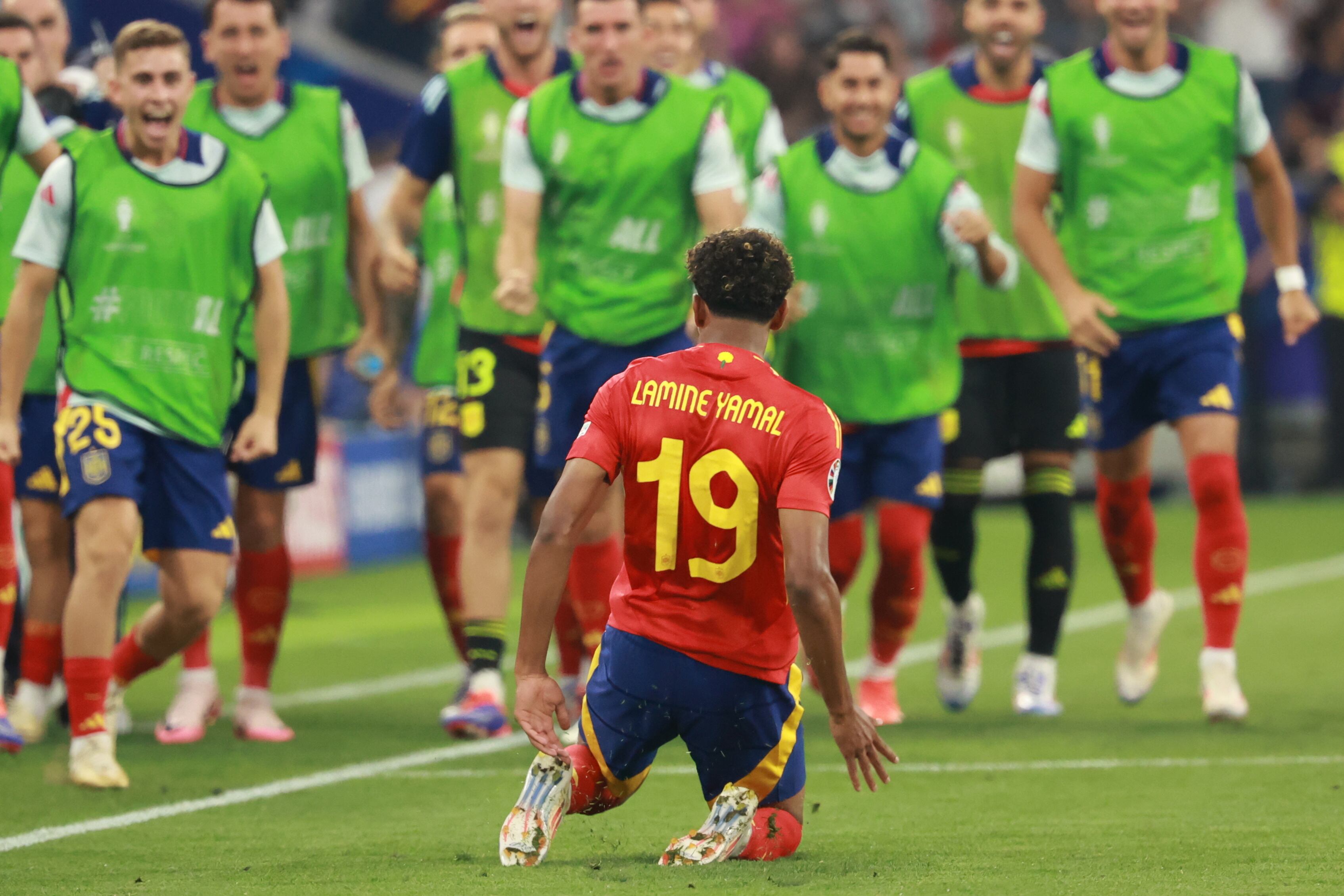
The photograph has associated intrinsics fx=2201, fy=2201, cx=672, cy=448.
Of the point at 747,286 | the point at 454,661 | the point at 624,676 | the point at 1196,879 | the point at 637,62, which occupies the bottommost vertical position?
the point at 454,661

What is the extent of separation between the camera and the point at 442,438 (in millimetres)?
8641

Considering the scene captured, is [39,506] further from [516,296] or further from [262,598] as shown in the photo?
[516,296]

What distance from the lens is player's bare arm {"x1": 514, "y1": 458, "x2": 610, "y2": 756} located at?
15.0 feet

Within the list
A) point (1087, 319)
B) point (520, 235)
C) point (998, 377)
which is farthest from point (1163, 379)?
point (520, 235)

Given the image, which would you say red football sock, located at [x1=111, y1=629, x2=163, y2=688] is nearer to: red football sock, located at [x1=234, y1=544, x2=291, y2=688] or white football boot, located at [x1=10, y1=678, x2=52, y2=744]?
white football boot, located at [x1=10, y1=678, x2=52, y2=744]

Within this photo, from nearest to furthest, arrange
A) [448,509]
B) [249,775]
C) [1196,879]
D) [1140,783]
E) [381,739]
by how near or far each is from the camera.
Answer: [1196,879] → [1140,783] → [249,775] → [381,739] → [448,509]

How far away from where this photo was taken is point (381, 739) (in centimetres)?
756

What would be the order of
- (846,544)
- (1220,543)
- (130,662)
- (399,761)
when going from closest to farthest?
(399,761) → (130,662) → (1220,543) → (846,544)

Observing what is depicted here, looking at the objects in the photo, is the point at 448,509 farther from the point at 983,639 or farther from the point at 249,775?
the point at 983,639

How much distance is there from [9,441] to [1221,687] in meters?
3.94

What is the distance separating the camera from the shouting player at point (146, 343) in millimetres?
6402

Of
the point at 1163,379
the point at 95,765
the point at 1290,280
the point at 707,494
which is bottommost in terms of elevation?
the point at 95,765

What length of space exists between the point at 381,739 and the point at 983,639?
393cm

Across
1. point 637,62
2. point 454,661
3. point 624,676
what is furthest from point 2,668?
point 624,676
